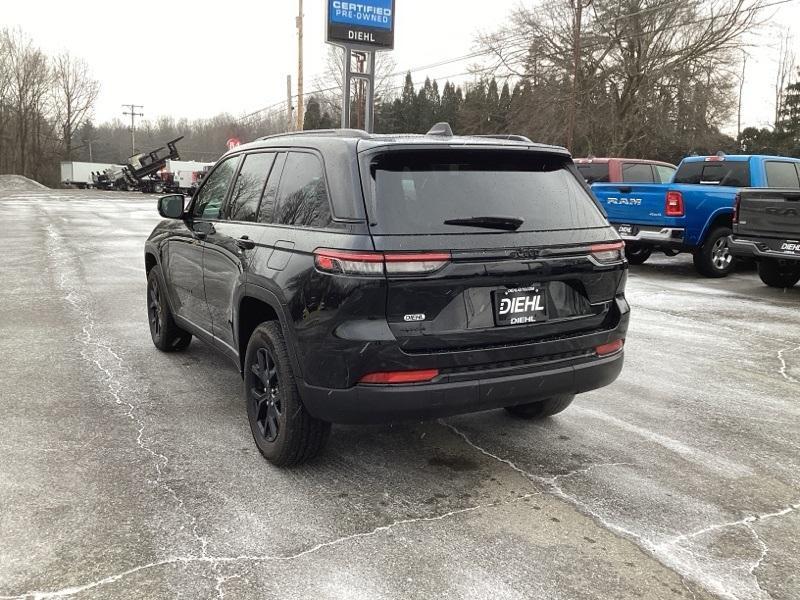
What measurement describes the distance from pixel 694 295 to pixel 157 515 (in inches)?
323

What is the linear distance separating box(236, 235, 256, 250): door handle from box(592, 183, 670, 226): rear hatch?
783 cm

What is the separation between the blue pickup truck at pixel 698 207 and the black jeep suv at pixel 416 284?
7712 millimetres

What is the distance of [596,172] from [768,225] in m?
4.21

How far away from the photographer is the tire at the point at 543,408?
4.23 metres

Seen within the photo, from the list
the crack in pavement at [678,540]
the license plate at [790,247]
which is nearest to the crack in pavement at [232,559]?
the crack in pavement at [678,540]

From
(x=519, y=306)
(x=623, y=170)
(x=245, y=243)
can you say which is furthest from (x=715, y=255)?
(x=245, y=243)

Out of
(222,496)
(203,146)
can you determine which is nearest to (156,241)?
(222,496)

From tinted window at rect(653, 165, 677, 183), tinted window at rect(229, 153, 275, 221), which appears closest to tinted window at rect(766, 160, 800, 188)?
tinted window at rect(653, 165, 677, 183)

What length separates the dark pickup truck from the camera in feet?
28.8

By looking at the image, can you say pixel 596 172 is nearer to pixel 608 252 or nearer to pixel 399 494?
pixel 608 252

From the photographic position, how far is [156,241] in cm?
570

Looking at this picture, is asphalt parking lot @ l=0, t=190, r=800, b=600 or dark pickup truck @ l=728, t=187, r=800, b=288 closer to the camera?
asphalt parking lot @ l=0, t=190, r=800, b=600

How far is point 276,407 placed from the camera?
3.55 m

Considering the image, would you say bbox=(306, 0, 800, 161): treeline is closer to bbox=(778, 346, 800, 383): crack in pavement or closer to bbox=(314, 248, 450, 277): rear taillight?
bbox=(778, 346, 800, 383): crack in pavement
